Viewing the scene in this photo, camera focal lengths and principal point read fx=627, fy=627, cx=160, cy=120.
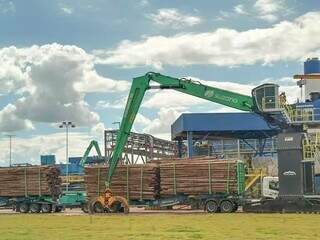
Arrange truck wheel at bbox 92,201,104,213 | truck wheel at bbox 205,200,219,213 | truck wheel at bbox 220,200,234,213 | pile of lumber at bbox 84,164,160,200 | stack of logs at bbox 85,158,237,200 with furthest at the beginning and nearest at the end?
1. pile of lumber at bbox 84,164,160,200
2. truck wheel at bbox 92,201,104,213
3. stack of logs at bbox 85,158,237,200
4. truck wheel at bbox 205,200,219,213
5. truck wheel at bbox 220,200,234,213

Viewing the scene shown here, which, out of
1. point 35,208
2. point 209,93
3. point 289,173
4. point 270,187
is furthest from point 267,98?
point 35,208

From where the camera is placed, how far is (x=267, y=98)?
43375mm

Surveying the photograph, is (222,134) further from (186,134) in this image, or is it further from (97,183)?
(97,183)

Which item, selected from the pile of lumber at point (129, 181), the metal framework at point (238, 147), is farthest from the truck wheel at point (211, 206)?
the metal framework at point (238, 147)

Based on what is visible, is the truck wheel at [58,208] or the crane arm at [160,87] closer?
the crane arm at [160,87]

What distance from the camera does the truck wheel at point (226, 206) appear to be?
130 ft

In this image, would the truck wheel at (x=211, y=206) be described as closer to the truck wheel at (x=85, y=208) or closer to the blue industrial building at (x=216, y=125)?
the truck wheel at (x=85, y=208)

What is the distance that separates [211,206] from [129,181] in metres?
6.23

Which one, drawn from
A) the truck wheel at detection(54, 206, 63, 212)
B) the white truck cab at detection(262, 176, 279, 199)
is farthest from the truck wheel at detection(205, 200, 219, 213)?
the truck wheel at detection(54, 206, 63, 212)

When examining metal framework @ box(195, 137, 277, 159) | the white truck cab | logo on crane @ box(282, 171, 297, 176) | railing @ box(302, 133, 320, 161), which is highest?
metal framework @ box(195, 137, 277, 159)

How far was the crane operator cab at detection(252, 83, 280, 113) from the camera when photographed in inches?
1689

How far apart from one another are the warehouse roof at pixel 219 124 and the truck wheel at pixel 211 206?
25.1 m

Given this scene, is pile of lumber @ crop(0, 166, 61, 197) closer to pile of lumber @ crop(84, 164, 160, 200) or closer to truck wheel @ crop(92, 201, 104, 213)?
pile of lumber @ crop(84, 164, 160, 200)

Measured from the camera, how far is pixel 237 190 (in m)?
40.2
